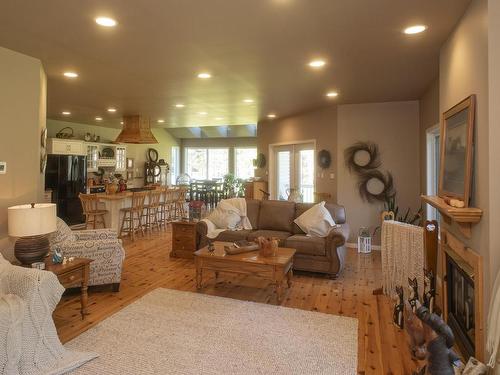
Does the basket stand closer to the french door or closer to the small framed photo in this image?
the small framed photo

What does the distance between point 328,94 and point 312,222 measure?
2.07 m

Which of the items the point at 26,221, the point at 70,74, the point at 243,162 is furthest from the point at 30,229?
the point at 243,162

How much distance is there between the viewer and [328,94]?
5.31 m

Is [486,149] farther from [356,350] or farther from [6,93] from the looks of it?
[6,93]

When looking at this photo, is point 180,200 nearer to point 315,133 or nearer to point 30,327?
point 315,133

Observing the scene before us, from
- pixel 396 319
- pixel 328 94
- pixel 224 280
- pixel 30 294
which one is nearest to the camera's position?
Answer: pixel 30 294

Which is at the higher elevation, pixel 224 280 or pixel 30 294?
pixel 30 294

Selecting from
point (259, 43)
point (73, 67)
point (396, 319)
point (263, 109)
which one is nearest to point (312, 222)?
point (396, 319)

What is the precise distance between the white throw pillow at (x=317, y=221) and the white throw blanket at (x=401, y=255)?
95 cm

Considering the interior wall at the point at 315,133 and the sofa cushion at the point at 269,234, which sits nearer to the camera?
the sofa cushion at the point at 269,234

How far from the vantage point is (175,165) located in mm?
13805

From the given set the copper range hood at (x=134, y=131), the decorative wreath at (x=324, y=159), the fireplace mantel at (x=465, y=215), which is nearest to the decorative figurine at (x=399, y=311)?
the fireplace mantel at (x=465, y=215)

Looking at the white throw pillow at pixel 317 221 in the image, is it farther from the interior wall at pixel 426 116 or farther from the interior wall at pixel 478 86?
the interior wall at pixel 478 86

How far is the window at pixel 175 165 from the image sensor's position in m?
13.5
